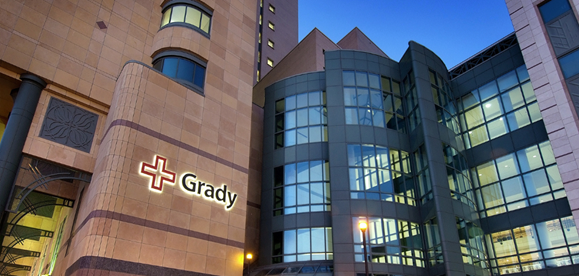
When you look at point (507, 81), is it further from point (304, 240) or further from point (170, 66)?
point (170, 66)

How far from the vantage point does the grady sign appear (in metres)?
21.6

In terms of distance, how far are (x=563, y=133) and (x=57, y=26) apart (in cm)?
3269

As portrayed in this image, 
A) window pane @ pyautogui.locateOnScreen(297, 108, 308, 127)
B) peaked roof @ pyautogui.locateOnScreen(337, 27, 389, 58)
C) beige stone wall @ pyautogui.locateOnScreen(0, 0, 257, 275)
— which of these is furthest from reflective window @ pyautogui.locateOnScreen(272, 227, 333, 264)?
peaked roof @ pyautogui.locateOnScreen(337, 27, 389, 58)

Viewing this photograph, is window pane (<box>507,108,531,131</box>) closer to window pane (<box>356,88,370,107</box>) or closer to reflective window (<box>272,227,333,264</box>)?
window pane (<box>356,88,370,107</box>)

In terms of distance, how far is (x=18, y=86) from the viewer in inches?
912

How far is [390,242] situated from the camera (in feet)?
87.1

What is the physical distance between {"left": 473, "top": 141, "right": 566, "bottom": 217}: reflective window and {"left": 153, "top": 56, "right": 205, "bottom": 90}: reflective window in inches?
935

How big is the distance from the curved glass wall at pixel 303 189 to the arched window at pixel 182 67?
10.1 meters

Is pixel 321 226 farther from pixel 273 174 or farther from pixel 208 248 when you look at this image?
pixel 208 248

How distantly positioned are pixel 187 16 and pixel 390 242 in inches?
874

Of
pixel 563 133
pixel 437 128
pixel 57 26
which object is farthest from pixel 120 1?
pixel 563 133

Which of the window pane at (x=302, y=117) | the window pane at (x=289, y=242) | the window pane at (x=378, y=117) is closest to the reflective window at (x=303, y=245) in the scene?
the window pane at (x=289, y=242)

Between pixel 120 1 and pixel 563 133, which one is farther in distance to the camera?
pixel 120 1

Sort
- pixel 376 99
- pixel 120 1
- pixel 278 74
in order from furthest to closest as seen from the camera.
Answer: pixel 278 74 < pixel 376 99 < pixel 120 1
